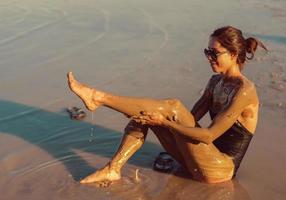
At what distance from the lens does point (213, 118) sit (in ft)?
13.8

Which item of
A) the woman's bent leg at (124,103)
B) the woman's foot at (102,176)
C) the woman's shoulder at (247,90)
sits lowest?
the woman's foot at (102,176)

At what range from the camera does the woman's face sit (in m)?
3.97

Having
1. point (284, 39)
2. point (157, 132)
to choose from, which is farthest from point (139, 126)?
point (284, 39)

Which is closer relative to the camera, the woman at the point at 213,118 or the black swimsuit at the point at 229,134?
the woman at the point at 213,118

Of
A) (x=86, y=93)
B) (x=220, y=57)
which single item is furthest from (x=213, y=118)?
(x=86, y=93)

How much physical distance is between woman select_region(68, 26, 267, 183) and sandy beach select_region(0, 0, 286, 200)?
0.22 metres

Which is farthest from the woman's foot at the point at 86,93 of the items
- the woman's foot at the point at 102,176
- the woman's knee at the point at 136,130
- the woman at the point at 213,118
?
the woman's foot at the point at 102,176

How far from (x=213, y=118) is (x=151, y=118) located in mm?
538

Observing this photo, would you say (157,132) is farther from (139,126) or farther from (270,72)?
(270,72)

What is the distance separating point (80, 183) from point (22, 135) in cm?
134

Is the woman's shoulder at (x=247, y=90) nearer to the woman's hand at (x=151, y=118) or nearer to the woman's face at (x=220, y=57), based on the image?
the woman's face at (x=220, y=57)

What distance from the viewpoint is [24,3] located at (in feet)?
42.2

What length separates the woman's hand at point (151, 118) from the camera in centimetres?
404

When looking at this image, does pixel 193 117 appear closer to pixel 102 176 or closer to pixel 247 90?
pixel 247 90
